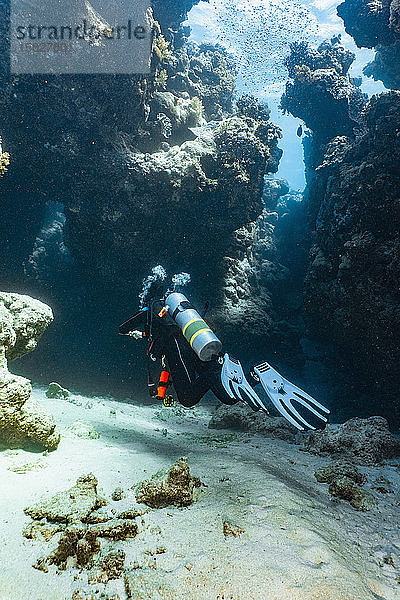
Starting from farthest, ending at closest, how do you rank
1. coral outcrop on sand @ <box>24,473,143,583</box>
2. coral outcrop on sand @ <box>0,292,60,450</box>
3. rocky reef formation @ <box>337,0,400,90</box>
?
1. rocky reef formation @ <box>337,0,400,90</box>
2. coral outcrop on sand @ <box>0,292,60,450</box>
3. coral outcrop on sand @ <box>24,473,143,583</box>

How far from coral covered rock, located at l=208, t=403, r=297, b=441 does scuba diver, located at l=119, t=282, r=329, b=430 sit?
1.62m

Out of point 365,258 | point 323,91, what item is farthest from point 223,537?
point 323,91

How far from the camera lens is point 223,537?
190 cm

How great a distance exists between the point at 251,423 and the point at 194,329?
293 centimetres

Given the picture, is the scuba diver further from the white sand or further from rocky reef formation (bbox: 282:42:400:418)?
rocky reef formation (bbox: 282:42:400:418)

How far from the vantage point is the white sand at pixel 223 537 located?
1500 millimetres

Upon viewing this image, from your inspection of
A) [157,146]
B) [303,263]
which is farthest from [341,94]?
[157,146]

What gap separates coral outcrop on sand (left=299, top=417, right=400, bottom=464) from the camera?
13.5 feet

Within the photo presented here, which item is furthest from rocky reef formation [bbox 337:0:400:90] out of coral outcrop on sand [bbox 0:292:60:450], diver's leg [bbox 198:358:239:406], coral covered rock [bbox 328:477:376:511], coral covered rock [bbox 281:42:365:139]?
coral outcrop on sand [bbox 0:292:60:450]

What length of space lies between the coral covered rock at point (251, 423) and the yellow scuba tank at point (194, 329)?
2392 millimetres

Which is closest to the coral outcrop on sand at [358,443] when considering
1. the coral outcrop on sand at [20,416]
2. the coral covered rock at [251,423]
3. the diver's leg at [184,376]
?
the coral covered rock at [251,423]

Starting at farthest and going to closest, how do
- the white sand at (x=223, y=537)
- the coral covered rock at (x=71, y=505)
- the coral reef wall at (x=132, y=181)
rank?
the coral reef wall at (x=132, y=181)
the coral covered rock at (x=71, y=505)
the white sand at (x=223, y=537)

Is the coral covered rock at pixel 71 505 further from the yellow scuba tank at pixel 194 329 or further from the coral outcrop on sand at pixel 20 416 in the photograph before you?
the yellow scuba tank at pixel 194 329

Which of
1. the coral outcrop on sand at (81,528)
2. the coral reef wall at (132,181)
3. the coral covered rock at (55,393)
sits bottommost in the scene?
the coral outcrop on sand at (81,528)
